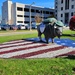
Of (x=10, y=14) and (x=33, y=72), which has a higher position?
(x=10, y=14)

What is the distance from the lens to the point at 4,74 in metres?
6.51

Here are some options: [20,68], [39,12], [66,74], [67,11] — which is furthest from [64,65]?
[39,12]

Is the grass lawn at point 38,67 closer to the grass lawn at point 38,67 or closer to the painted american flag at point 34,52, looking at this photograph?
the grass lawn at point 38,67

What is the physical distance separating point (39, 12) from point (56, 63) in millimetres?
92531

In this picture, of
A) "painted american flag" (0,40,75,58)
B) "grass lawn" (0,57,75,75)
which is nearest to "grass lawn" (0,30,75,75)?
"grass lawn" (0,57,75,75)

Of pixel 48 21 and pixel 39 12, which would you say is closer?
pixel 48 21

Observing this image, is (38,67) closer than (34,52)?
Yes

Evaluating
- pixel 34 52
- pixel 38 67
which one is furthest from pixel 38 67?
pixel 34 52

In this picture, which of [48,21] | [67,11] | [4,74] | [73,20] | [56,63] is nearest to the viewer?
[4,74]

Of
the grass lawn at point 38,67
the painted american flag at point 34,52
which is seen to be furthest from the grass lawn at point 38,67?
the painted american flag at point 34,52

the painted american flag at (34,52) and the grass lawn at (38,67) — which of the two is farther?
the painted american flag at (34,52)

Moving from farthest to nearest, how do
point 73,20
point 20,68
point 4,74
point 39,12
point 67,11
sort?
point 39,12 < point 67,11 < point 73,20 < point 20,68 < point 4,74

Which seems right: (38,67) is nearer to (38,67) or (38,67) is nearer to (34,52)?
(38,67)

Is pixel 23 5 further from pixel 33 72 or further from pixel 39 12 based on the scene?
pixel 33 72
